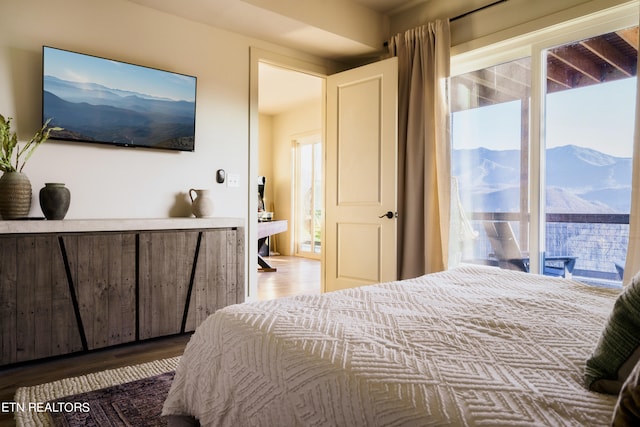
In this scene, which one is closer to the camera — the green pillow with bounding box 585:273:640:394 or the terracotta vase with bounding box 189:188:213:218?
the green pillow with bounding box 585:273:640:394

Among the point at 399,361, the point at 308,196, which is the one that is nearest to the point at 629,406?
the point at 399,361

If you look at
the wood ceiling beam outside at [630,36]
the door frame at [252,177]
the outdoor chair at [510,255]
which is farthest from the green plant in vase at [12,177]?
the wood ceiling beam outside at [630,36]

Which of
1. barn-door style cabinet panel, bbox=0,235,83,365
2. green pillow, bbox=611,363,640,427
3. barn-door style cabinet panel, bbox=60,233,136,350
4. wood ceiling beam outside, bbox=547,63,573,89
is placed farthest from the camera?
wood ceiling beam outside, bbox=547,63,573,89

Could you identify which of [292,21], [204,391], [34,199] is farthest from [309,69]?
[204,391]

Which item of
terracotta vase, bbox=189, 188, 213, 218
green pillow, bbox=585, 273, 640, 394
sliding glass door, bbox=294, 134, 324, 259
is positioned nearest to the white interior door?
terracotta vase, bbox=189, 188, 213, 218

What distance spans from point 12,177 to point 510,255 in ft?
11.2

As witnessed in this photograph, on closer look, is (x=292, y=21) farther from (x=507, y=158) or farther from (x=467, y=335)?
(x=467, y=335)

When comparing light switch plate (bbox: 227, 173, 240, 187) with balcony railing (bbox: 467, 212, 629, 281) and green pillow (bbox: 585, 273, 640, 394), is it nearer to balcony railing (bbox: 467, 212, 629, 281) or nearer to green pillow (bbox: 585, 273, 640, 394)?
balcony railing (bbox: 467, 212, 629, 281)

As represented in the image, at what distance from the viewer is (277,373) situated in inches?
38.0

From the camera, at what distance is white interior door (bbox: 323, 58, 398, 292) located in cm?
359

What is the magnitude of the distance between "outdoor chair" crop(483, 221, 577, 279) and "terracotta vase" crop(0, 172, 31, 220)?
322 cm

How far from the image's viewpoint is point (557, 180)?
2928mm

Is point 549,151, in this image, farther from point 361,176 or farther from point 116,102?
point 116,102

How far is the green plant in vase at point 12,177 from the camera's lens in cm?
230
